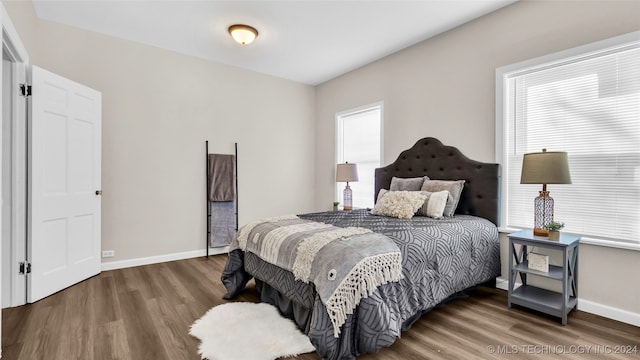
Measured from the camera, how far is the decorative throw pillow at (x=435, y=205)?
300 cm

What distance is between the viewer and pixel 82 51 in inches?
140

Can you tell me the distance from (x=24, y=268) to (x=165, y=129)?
2.08 m

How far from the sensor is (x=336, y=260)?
1860 millimetres

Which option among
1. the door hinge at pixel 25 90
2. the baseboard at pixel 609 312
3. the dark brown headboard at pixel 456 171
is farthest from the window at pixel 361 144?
the door hinge at pixel 25 90

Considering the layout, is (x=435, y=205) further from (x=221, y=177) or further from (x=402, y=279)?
(x=221, y=177)

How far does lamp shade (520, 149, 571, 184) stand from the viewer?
2396 mm

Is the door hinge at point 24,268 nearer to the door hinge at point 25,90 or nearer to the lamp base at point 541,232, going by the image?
the door hinge at point 25,90

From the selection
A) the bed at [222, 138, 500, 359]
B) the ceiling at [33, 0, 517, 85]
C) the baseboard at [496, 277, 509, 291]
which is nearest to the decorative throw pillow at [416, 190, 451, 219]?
the bed at [222, 138, 500, 359]

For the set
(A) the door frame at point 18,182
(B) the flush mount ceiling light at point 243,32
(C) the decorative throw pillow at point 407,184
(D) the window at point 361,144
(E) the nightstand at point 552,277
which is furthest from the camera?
(D) the window at point 361,144

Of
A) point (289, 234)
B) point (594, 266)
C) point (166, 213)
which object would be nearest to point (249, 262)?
point (289, 234)

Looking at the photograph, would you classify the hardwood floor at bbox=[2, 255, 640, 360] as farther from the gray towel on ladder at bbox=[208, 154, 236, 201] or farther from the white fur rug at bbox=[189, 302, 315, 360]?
the gray towel on ladder at bbox=[208, 154, 236, 201]

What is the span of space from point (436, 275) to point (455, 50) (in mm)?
2562

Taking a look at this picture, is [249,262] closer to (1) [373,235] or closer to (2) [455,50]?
(1) [373,235]

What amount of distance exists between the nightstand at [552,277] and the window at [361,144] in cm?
227
